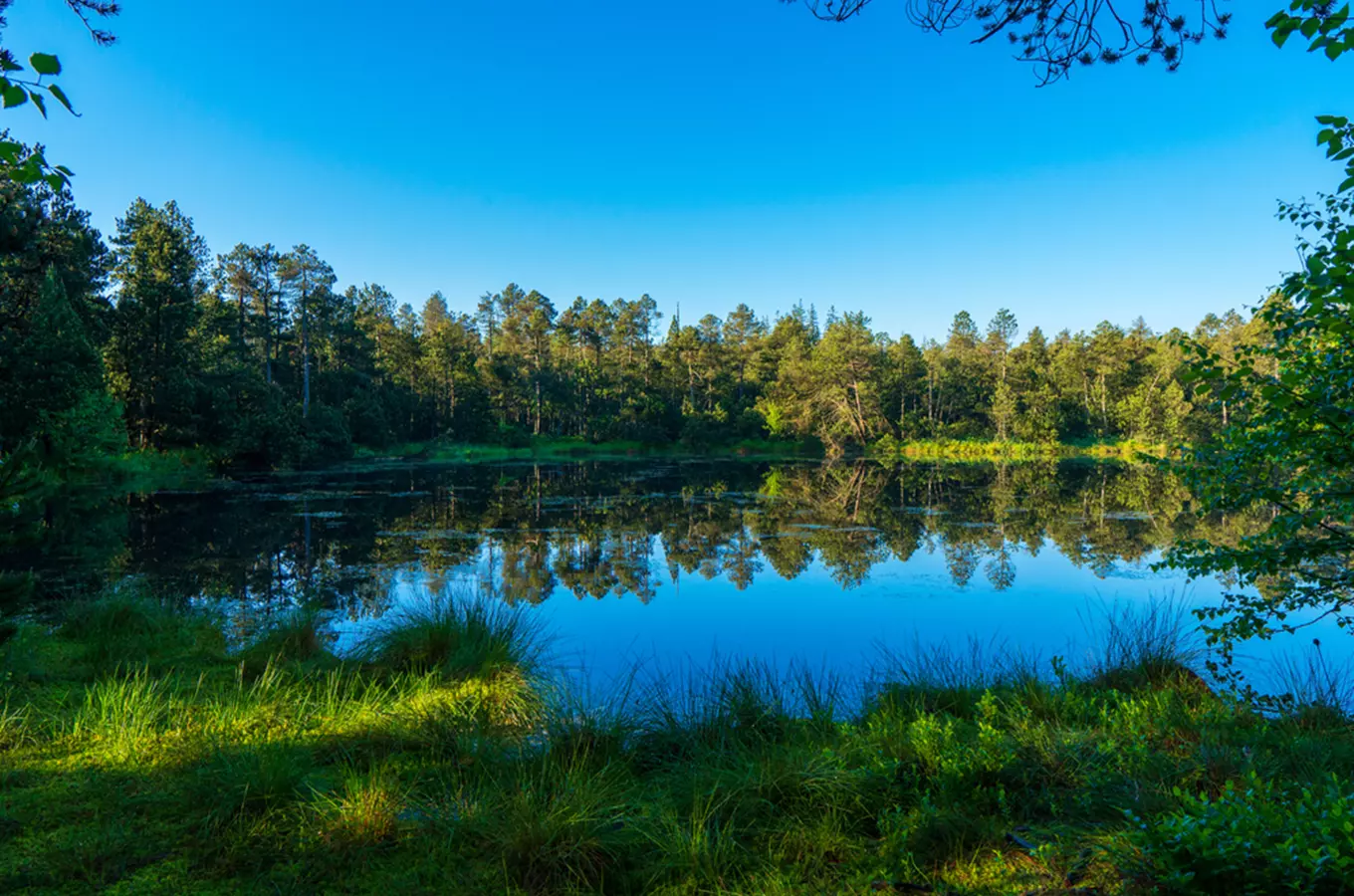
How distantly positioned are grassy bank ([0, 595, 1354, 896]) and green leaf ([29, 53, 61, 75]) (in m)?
2.89

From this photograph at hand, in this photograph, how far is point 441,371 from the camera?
4941 centimetres

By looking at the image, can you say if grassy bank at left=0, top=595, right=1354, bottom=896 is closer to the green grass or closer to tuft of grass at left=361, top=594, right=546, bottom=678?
tuft of grass at left=361, top=594, right=546, bottom=678

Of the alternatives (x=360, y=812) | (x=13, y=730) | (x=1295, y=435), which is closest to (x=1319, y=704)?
(x=1295, y=435)

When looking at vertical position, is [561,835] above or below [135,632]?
above

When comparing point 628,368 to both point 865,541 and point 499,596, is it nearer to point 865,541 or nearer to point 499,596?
point 865,541

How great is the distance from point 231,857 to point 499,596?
681 cm

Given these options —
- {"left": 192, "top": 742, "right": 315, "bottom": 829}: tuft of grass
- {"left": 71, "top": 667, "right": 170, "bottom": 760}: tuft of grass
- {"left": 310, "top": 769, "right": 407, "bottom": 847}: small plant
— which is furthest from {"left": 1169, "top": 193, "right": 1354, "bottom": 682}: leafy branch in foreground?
{"left": 71, "top": 667, "right": 170, "bottom": 760}: tuft of grass

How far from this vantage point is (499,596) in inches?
379

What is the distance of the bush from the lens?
1.93 meters

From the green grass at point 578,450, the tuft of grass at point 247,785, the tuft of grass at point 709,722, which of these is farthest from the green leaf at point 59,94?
the green grass at point 578,450

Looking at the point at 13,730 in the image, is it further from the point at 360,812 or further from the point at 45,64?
the point at 45,64

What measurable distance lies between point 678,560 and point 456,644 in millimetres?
6982

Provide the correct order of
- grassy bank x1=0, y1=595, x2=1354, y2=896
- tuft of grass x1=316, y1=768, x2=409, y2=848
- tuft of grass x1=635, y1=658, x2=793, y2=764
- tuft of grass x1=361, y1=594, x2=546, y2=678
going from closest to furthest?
1. grassy bank x1=0, y1=595, x2=1354, y2=896
2. tuft of grass x1=316, y1=768, x2=409, y2=848
3. tuft of grass x1=635, y1=658, x2=793, y2=764
4. tuft of grass x1=361, y1=594, x2=546, y2=678

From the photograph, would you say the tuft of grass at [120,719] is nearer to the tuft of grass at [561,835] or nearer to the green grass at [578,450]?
the tuft of grass at [561,835]
